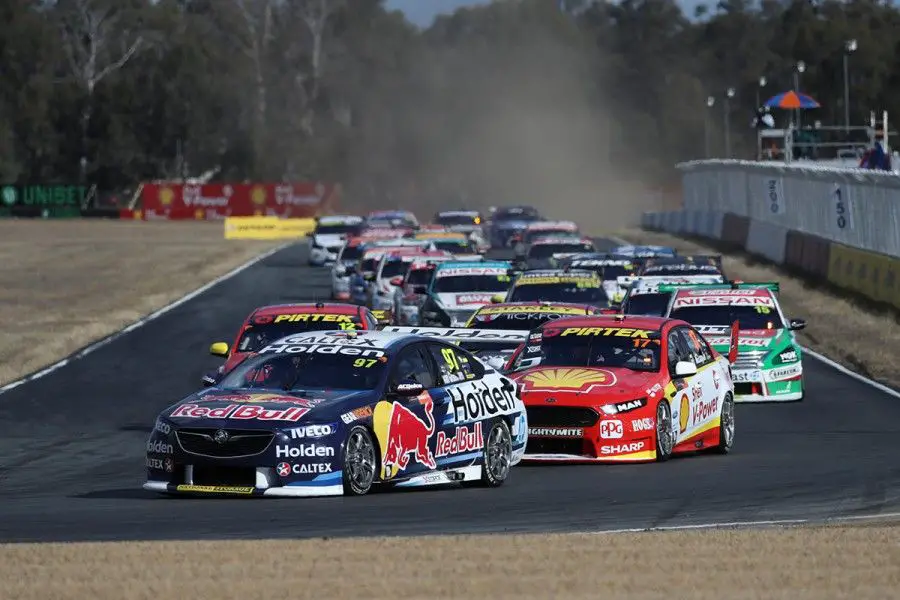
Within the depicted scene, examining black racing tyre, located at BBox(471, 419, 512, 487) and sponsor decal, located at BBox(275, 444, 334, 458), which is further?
black racing tyre, located at BBox(471, 419, 512, 487)

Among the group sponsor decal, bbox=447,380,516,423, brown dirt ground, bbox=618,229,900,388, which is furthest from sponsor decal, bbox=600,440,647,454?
brown dirt ground, bbox=618,229,900,388

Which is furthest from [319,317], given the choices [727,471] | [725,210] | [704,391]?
[725,210]

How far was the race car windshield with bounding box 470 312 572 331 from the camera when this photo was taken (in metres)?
22.0

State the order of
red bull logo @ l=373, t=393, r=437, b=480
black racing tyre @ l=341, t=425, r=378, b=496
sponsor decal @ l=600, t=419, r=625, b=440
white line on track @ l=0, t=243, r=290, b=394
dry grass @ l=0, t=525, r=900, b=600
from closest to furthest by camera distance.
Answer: dry grass @ l=0, t=525, r=900, b=600 → black racing tyre @ l=341, t=425, r=378, b=496 → red bull logo @ l=373, t=393, r=437, b=480 → sponsor decal @ l=600, t=419, r=625, b=440 → white line on track @ l=0, t=243, r=290, b=394

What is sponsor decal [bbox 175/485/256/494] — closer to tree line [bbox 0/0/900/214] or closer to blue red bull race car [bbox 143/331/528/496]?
blue red bull race car [bbox 143/331/528/496]

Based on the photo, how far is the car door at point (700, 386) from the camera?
1759 centimetres

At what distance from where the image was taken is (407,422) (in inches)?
566

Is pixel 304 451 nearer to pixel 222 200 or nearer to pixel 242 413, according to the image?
pixel 242 413

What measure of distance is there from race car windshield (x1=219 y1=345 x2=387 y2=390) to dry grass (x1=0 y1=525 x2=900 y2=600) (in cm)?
317

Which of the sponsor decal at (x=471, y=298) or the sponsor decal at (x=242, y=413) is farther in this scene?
the sponsor decal at (x=471, y=298)

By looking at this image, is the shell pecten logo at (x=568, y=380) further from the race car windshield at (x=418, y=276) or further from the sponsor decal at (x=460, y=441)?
the race car windshield at (x=418, y=276)

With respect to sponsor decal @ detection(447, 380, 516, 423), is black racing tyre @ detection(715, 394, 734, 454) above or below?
below

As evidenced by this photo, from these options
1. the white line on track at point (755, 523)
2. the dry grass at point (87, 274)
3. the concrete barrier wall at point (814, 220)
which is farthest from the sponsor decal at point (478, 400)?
the concrete barrier wall at point (814, 220)

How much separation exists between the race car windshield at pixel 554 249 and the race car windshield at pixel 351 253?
4256 mm
